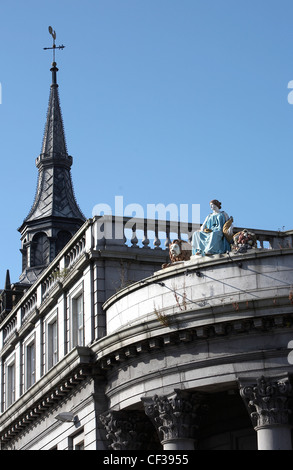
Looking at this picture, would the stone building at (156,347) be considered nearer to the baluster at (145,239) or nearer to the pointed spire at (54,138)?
the baluster at (145,239)

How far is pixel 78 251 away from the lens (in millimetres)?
46969

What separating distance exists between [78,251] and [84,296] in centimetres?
229

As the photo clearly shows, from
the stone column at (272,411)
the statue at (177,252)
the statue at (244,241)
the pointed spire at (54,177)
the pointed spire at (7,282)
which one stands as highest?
the pointed spire at (54,177)

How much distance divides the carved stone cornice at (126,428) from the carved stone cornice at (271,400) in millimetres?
5968

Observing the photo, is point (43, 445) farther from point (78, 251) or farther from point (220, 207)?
point (220, 207)

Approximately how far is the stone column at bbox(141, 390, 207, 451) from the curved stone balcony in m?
0.45

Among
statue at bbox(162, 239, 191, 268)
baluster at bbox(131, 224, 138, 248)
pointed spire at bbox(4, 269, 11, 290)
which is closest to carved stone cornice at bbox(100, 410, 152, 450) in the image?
statue at bbox(162, 239, 191, 268)

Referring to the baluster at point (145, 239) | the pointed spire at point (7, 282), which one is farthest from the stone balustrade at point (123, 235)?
the pointed spire at point (7, 282)

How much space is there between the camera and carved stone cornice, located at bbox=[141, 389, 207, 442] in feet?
126

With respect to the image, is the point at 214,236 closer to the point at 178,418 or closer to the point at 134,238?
the point at 134,238

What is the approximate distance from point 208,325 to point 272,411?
11.1ft

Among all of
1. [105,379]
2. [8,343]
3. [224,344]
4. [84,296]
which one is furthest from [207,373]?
[8,343]

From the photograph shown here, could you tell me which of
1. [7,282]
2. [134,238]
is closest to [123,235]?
[134,238]

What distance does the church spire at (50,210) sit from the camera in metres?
75.4
